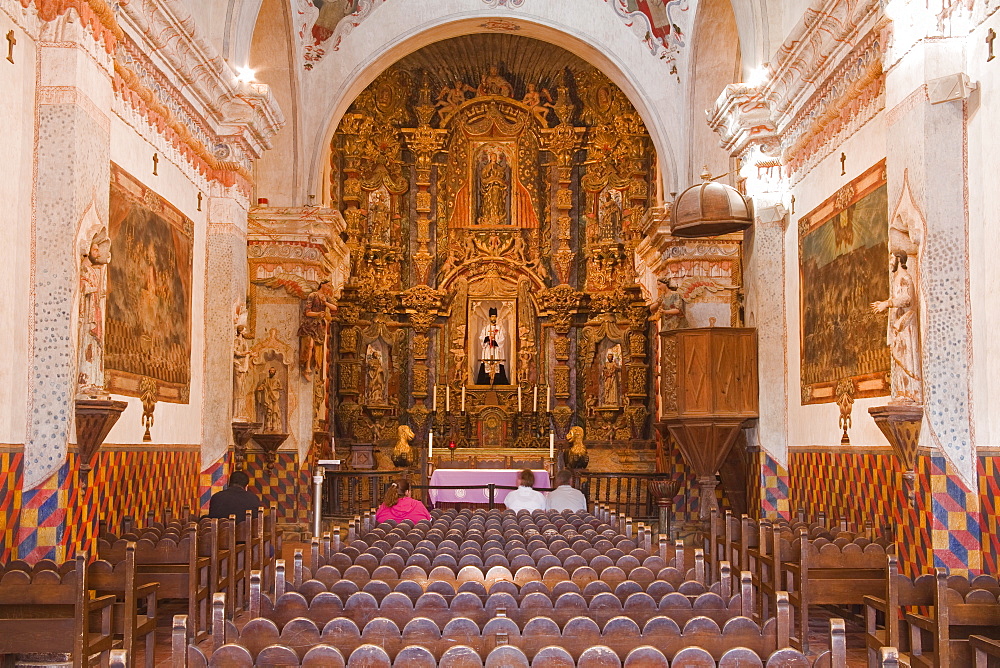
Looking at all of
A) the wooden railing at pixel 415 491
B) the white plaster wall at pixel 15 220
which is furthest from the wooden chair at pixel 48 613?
the wooden railing at pixel 415 491

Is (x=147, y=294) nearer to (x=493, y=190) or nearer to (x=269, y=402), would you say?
(x=269, y=402)

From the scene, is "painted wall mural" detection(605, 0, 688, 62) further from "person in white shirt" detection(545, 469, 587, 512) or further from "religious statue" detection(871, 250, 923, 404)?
"religious statue" detection(871, 250, 923, 404)

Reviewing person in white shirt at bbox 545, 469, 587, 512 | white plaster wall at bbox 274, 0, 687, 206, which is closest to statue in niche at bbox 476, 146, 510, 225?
white plaster wall at bbox 274, 0, 687, 206

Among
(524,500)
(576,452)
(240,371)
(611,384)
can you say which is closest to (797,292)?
(524,500)

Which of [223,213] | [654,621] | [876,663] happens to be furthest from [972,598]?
[223,213]

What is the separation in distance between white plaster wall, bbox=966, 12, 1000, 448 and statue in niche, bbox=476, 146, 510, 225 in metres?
14.4

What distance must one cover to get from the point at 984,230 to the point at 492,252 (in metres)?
14.5

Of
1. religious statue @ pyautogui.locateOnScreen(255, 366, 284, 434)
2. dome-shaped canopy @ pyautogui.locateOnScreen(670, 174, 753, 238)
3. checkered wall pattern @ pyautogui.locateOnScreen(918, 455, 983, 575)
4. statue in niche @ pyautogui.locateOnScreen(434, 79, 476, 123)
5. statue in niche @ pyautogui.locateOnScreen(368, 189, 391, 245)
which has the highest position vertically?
statue in niche @ pyautogui.locateOnScreen(434, 79, 476, 123)

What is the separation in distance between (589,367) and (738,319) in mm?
4993

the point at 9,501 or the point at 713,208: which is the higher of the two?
the point at 713,208

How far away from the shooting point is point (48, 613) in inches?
215

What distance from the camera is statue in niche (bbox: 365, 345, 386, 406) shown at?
20125mm

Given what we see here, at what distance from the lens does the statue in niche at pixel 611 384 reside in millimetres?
19875

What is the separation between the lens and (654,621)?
179 inches
